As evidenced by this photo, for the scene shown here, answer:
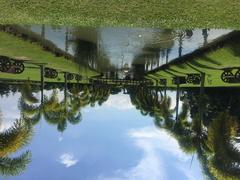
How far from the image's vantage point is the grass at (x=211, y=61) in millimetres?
26641

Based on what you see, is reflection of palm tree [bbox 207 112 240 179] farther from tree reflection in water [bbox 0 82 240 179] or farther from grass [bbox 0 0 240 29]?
grass [bbox 0 0 240 29]

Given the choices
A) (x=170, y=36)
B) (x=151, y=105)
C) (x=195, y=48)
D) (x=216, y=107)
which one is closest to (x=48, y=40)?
(x=170, y=36)

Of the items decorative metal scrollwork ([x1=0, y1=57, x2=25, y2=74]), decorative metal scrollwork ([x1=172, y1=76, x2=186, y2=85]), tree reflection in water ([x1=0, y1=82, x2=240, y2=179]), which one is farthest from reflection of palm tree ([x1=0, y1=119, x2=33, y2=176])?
decorative metal scrollwork ([x1=172, y1=76, x2=186, y2=85])

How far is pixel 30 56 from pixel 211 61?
929 cm

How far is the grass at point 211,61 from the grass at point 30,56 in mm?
6566

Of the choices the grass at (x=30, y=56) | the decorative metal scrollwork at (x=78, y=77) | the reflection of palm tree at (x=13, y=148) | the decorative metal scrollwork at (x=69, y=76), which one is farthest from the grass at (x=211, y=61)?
the reflection of palm tree at (x=13, y=148)

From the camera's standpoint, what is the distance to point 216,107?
132 feet

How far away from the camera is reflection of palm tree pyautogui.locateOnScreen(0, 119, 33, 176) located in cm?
2372

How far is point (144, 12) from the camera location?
76.7 feet

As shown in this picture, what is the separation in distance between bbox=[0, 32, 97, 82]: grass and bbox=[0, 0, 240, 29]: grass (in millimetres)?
2751

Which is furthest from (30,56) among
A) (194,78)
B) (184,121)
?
(184,121)

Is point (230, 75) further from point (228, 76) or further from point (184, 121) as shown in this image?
point (184, 121)

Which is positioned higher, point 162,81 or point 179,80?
point 179,80

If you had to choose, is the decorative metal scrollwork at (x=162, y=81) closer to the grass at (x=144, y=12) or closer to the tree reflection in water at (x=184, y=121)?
the tree reflection in water at (x=184, y=121)
